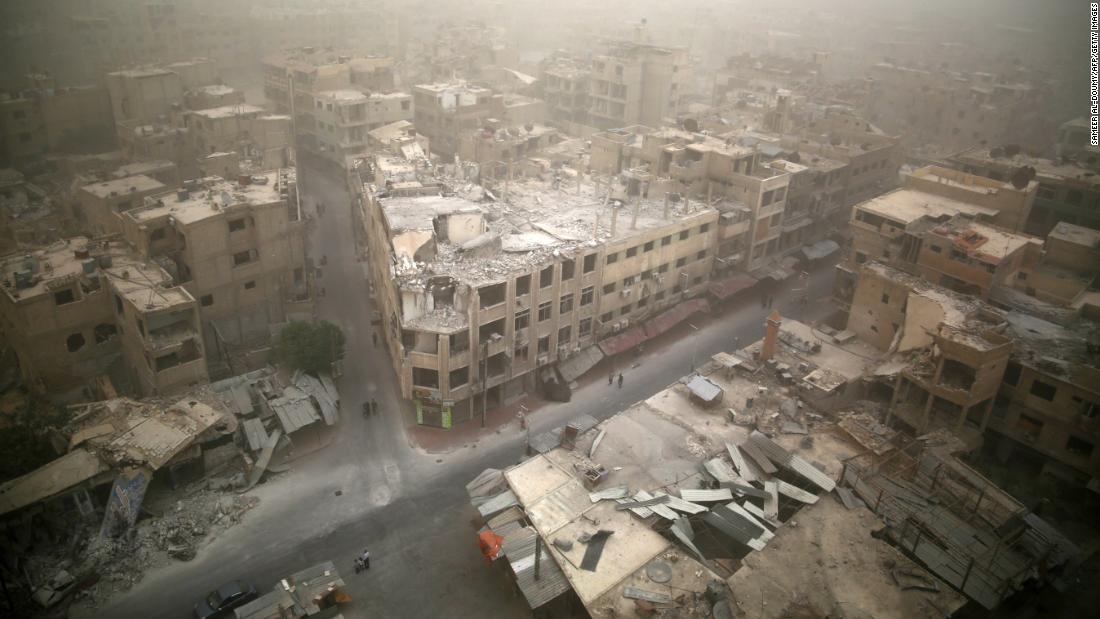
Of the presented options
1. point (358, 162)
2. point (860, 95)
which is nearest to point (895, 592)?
point (358, 162)

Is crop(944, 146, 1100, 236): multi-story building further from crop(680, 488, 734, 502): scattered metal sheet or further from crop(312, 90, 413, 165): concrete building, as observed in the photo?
crop(312, 90, 413, 165): concrete building

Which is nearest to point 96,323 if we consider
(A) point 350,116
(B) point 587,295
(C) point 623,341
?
(B) point 587,295

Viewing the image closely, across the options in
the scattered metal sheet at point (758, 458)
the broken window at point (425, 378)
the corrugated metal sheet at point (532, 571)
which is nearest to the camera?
the corrugated metal sheet at point (532, 571)

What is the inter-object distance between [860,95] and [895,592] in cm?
7893

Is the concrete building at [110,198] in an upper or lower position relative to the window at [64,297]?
upper

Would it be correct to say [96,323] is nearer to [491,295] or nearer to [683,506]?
[491,295]

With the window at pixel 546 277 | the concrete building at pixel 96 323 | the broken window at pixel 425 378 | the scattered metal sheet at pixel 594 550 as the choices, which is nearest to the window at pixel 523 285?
the window at pixel 546 277

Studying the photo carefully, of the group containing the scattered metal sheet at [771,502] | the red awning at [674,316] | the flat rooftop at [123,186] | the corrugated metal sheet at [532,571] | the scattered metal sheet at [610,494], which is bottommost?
the corrugated metal sheet at [532,571]

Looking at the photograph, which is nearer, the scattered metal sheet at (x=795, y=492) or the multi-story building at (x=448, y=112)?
the scattered metal sheet at (x=795, y=492)

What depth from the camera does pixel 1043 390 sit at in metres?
34.6

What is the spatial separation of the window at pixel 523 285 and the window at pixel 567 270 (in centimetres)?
281

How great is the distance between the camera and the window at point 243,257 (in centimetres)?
4459

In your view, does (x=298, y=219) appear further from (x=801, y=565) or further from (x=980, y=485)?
(x=980, y=485)

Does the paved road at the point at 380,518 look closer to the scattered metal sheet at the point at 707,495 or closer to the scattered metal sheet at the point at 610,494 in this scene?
the scattered metal sheet at the point at 610,494
